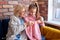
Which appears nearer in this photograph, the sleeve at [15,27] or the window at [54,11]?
the sleeve at [15,27]

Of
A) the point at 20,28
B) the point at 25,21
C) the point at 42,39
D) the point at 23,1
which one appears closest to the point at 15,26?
the point at 20,28

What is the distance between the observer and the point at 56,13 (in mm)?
2971

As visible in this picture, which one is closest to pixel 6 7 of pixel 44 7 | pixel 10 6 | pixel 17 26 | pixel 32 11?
pixel 10 6

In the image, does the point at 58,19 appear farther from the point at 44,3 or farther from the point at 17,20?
the point at 17,20

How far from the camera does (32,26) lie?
2307 mm

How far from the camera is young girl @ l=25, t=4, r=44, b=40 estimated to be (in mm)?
2232

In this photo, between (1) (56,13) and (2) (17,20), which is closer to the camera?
(2) (17,20)

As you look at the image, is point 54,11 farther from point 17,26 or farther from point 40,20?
point 17,26

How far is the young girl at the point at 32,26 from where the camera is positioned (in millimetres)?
2232

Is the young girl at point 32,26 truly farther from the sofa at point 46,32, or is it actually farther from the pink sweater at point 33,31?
the sofa at point 46,32

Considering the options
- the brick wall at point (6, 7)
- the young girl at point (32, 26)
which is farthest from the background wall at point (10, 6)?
the young girl at point (32, 26)

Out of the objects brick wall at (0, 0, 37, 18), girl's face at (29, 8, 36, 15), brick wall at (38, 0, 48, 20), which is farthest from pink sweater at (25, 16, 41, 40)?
brick wall at (38, 0, 48, 20)

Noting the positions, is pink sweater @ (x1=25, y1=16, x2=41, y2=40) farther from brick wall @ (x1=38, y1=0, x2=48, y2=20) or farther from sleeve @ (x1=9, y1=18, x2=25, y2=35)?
brick wall @ (x1=38, y1=0, x2=48, y2=20)

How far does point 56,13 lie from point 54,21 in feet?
0.59
